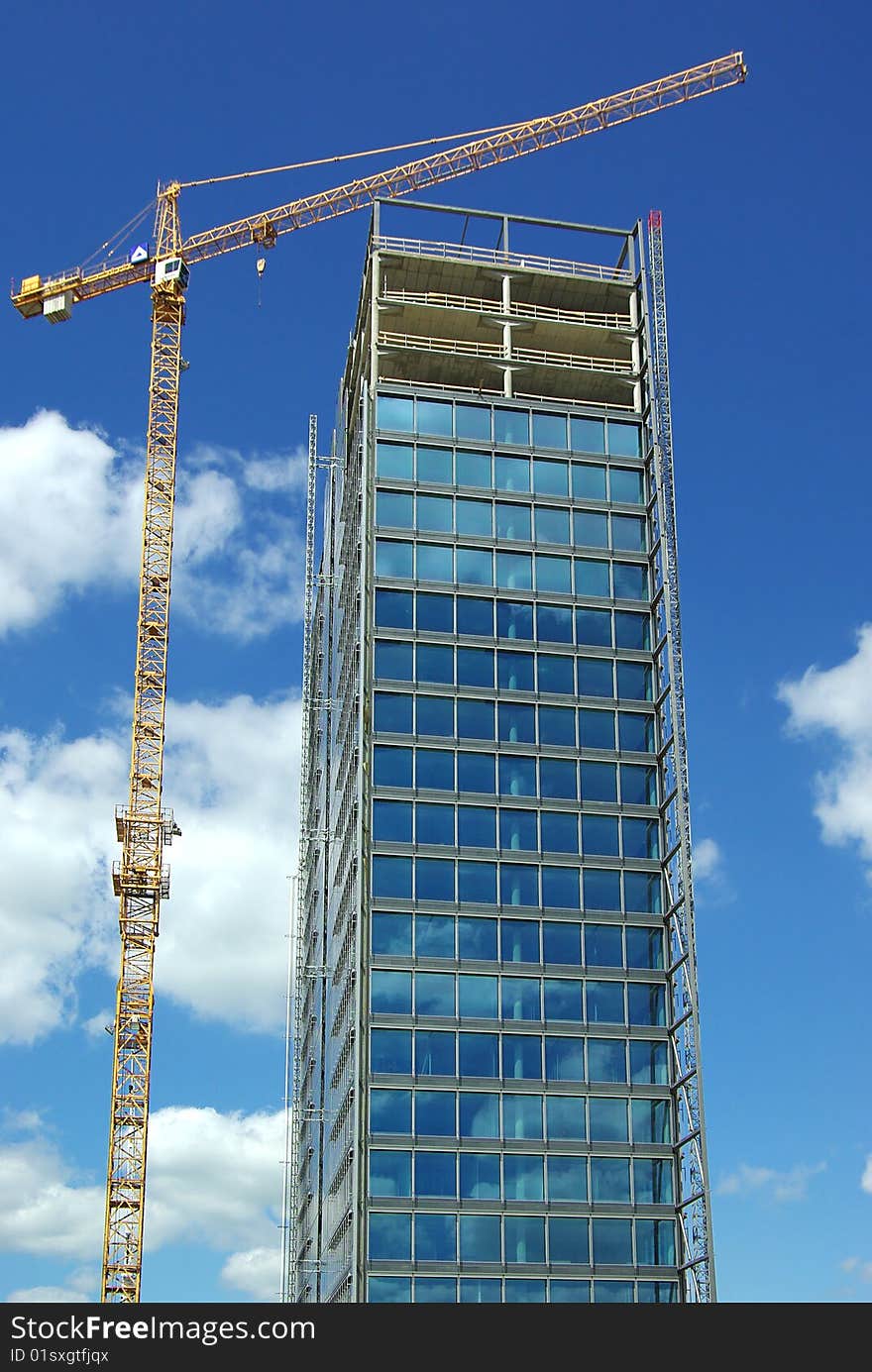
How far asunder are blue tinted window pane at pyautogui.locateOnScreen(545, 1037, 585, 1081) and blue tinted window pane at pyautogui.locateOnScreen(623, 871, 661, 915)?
29.6ft

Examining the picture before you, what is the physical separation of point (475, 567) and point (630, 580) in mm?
10208

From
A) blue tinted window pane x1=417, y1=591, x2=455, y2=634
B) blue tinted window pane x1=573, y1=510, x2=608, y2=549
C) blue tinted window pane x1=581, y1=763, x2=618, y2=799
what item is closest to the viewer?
blue tinted window pane x1=581, y1=763, x2=618, y2=799

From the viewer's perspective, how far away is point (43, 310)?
6014 inches

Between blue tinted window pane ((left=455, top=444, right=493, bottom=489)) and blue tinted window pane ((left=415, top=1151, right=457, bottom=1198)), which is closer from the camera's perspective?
blue tinted window pane ((left=415, top=1151, right=457, bottom=1198))

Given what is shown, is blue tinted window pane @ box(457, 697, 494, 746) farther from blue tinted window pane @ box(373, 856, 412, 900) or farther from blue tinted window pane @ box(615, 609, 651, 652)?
blue tinted window pane @ box(615, 609, 651, 652)

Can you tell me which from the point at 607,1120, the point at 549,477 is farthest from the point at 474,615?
the point at 607,1120

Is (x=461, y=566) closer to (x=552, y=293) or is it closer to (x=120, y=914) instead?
(x=552, y=293)

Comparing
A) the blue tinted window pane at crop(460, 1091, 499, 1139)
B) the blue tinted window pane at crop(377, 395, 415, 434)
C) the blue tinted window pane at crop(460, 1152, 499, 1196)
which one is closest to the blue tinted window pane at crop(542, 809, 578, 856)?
the blue tinted window pane at crop(460, 1091, 499, 1139)

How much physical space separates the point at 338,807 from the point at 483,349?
32077 millimetres

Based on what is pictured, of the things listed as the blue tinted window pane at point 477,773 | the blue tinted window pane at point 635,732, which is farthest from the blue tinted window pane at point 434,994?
the blue tinted window pane at point 635,732

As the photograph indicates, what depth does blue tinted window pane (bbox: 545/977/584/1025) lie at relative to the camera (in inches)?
3834

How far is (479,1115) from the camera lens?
308 feet
